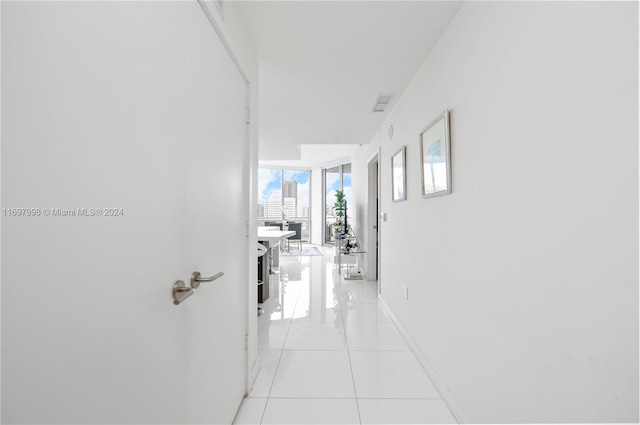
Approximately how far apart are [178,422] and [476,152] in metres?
1.73

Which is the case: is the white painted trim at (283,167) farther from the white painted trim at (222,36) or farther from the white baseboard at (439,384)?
the white painted trim at (222,36)

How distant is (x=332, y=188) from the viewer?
356 inches

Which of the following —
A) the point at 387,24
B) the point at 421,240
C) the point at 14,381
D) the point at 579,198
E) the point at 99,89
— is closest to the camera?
the point at 14,381

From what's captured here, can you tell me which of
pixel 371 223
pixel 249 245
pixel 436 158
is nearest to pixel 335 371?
pixel 249 245

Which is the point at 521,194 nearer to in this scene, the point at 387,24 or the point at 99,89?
the point at 387,24

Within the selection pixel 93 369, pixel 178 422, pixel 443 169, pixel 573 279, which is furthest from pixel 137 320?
pixel 443 169

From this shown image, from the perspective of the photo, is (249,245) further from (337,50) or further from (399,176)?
(399,176)

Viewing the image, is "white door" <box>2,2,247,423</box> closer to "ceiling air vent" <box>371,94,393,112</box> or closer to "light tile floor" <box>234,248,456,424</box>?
"light tile floor" <box>234,248,456,424</box>

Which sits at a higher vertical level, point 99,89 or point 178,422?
point 99,89

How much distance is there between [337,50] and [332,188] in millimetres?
6992

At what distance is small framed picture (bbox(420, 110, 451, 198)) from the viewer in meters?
1.75

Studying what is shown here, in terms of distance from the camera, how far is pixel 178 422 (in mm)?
992

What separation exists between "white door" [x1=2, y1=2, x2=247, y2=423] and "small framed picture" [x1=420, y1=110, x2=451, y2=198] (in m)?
1.41

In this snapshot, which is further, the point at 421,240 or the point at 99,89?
the point at 421,240
